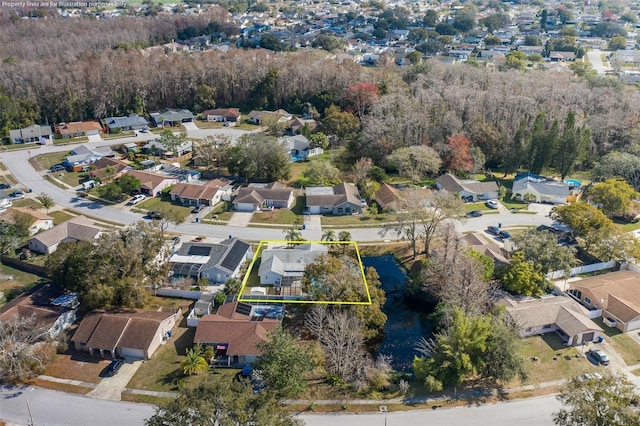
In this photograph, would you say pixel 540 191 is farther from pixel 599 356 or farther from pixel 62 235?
pixel 62 235

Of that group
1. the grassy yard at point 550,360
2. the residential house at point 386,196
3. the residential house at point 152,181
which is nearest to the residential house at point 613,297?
the grassy yard at point 550,360

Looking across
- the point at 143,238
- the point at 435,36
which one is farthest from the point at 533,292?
the point at 435,36

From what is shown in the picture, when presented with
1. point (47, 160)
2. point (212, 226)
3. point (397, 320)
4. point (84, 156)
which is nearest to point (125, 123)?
point (84, 156)

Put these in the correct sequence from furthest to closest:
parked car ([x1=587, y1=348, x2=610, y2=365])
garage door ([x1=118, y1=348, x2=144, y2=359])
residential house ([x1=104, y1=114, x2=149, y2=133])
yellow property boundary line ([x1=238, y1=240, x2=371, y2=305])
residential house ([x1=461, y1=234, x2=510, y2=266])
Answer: residential house ([x1=104, y1=114, x2=149, y2=133])
residential house ([x1=461, y1=234, x2=510, y2=266])
yellow property boundary line ([x1=238, y1=240, x2=371, y2=305])
garage door ([x1=118, y1=348, x2=144, y2=359])
parked car ([x1=587, y1=348, x2=610, y2=365])

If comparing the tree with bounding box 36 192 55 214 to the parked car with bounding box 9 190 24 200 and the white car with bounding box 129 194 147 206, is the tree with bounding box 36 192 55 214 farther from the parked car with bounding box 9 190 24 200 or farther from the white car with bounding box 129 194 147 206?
the white car with bounding box 129 194 147 206

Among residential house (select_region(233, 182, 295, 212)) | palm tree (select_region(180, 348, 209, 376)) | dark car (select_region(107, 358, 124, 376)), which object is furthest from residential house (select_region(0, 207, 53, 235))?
palm tree (select_region(180, 348, 209, 376))

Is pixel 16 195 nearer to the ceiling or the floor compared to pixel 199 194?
nearer to the ceiling
